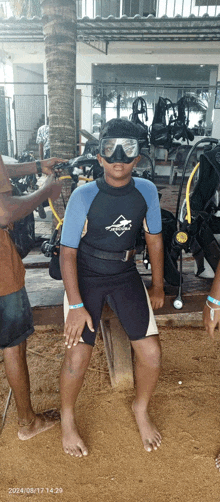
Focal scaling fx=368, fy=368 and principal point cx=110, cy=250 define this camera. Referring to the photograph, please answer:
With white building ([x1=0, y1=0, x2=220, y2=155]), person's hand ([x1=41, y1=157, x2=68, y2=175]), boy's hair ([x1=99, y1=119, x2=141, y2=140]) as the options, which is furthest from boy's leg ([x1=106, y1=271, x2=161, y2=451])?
white building ([x1=0, y1=0, x2=220, y2=155])

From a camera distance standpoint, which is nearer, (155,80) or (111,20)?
(111,20)

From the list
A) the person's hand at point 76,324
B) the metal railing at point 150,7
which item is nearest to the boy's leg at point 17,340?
the person's hand at point 76,324

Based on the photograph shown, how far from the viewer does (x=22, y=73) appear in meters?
14.8

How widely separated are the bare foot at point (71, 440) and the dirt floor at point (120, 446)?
0.04 meters

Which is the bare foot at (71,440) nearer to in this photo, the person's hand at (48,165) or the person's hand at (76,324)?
the person's hand at (76,324)

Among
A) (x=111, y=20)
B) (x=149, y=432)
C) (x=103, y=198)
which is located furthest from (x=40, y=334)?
(x=111, y=20)

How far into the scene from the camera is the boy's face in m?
1.97

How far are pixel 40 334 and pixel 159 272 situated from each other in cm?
151

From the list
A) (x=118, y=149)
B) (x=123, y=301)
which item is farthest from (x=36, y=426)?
(x=118, y=149)

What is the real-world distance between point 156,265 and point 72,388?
2.78 ft

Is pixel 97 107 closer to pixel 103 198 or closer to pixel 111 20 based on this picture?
pixel 111 20

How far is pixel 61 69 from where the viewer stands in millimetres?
4277

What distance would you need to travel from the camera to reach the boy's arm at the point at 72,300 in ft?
6.28

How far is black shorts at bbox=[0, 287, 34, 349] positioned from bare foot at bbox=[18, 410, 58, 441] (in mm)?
582
